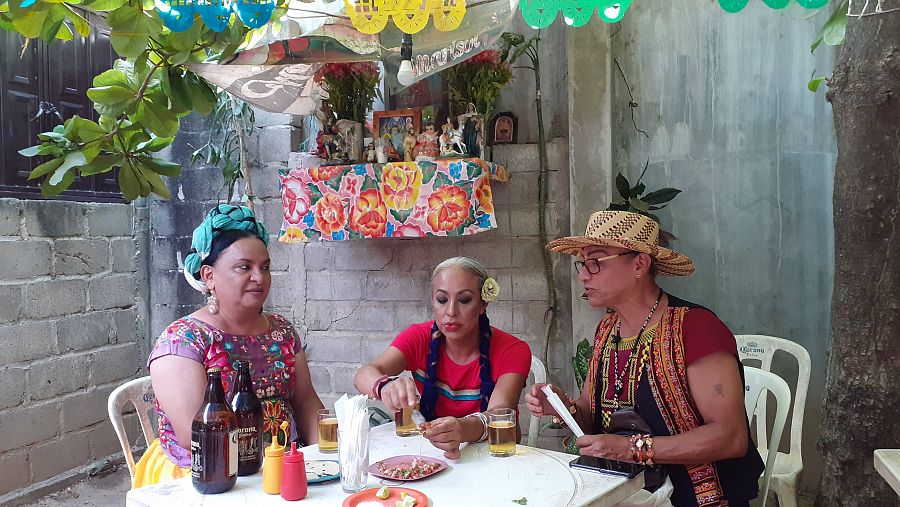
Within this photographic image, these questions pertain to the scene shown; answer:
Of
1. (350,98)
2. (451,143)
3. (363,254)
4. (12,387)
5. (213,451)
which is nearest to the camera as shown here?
(213,451)

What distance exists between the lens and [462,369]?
2857 millimetres

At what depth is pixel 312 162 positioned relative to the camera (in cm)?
419

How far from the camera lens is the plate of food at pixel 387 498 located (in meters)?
1.76

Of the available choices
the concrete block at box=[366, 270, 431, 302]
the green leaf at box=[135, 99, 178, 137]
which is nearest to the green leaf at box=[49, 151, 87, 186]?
the green leaf at box=[135, 99, 178, 137]

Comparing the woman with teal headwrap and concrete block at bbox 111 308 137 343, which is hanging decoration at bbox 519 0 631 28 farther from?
concrete block at bbox 111 308 137 343

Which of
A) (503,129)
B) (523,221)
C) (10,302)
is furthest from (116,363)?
(503,129)

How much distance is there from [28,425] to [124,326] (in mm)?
810

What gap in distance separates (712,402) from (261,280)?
1597 mm

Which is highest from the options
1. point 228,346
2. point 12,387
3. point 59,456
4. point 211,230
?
point 211,230

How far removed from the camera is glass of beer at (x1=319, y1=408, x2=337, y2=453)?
2.21 meters

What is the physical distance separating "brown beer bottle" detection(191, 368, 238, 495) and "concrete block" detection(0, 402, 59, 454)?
2.31 m

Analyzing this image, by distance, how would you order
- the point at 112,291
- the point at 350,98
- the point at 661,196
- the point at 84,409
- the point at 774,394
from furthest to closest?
1. the point at 112,291
2. the point at 84,409
3. the point at 350,98
4. the point at 661,196
5. the point at 774,394

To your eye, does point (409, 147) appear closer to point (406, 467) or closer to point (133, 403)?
point (133, 403)

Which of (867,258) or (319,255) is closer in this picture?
(867,258)
